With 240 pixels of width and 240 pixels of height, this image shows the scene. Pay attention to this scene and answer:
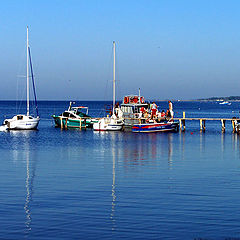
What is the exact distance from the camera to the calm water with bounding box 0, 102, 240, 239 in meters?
15.3

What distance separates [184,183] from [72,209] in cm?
727

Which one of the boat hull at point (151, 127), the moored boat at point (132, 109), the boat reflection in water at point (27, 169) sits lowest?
the boat reflection in water at point (27, 169)

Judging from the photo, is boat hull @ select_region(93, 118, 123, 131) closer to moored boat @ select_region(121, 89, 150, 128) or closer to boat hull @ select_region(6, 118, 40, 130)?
moored boat @ select_region(121, 89, 150, 128)

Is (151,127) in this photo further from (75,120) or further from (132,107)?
(75,120)

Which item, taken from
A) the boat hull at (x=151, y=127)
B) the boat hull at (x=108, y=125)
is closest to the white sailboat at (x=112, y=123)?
the boat hull at (x=108, y=125)

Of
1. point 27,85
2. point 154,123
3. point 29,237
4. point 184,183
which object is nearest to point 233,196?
point 184,183

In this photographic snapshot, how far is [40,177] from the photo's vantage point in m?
25.2

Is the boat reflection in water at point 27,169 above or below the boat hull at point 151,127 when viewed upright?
below

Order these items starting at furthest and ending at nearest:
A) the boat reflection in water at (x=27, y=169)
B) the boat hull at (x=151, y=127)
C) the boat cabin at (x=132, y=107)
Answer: the boat cabin at (x=132, y=107)
the boat hull at (x=151, y=127)
the boat reflection in water at (x=27, y=169)

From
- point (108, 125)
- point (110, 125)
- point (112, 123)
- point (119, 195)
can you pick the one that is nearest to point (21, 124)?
point (108, 125)

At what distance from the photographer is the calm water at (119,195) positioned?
1531 cm

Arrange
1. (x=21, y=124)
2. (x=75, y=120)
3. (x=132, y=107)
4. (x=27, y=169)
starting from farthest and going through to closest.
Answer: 1. (x=75, y=120)
2. (x=132, y=107)
3. (x=21, y=124)
4. (x=27, y=169)

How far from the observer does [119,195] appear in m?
20.6

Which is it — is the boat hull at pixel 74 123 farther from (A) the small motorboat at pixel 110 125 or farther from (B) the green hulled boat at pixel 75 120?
(A) the small motorboat at pixel 110 125
